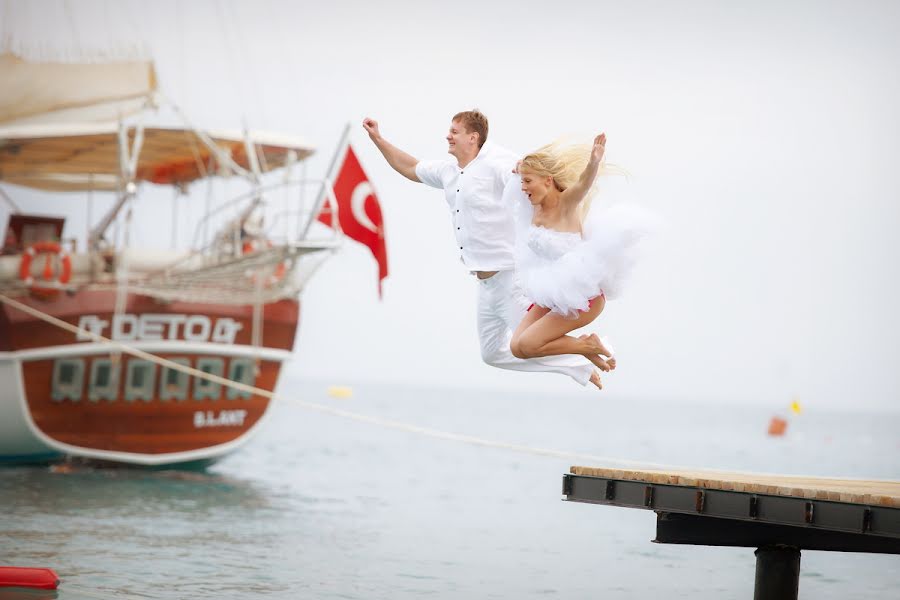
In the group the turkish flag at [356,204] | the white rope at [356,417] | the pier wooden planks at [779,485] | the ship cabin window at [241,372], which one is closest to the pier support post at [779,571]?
the pier wooden planks at [779,485]

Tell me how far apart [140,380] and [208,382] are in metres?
1.32

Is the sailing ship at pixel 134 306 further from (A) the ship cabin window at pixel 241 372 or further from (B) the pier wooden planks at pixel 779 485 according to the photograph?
(B) the pier wooden planks at pixel 779 485

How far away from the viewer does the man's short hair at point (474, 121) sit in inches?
318

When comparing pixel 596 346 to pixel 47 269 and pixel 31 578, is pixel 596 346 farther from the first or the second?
pixel 47 269

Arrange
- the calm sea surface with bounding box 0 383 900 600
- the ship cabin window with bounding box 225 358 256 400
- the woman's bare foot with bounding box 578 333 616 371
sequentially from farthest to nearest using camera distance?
the ship cabin window with bounding box 225 358 256 400 < the calm sea surface with bounding box 0 383 900 600 < the woman's bare foot with bounding box 578 333 616 371

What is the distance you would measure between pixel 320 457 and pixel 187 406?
81.3ft

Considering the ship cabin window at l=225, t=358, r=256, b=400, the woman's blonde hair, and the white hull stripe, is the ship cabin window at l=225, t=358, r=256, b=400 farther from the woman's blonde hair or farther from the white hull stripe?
the woman's blonde hair

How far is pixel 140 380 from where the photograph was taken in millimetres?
25500

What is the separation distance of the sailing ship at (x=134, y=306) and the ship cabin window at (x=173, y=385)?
29 millimetres

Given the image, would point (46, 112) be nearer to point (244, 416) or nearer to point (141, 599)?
point (244, 416)

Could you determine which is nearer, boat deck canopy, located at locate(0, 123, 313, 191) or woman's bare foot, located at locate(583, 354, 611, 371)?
woman's bare foot, located at locate(583, 354, 611, 371)

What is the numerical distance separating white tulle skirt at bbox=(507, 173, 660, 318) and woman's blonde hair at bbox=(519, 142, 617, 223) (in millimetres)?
254

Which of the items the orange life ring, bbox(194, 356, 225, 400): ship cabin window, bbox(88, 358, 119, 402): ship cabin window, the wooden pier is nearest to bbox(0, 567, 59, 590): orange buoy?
the wooden pier

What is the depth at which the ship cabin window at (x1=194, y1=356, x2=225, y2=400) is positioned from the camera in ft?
83.9
